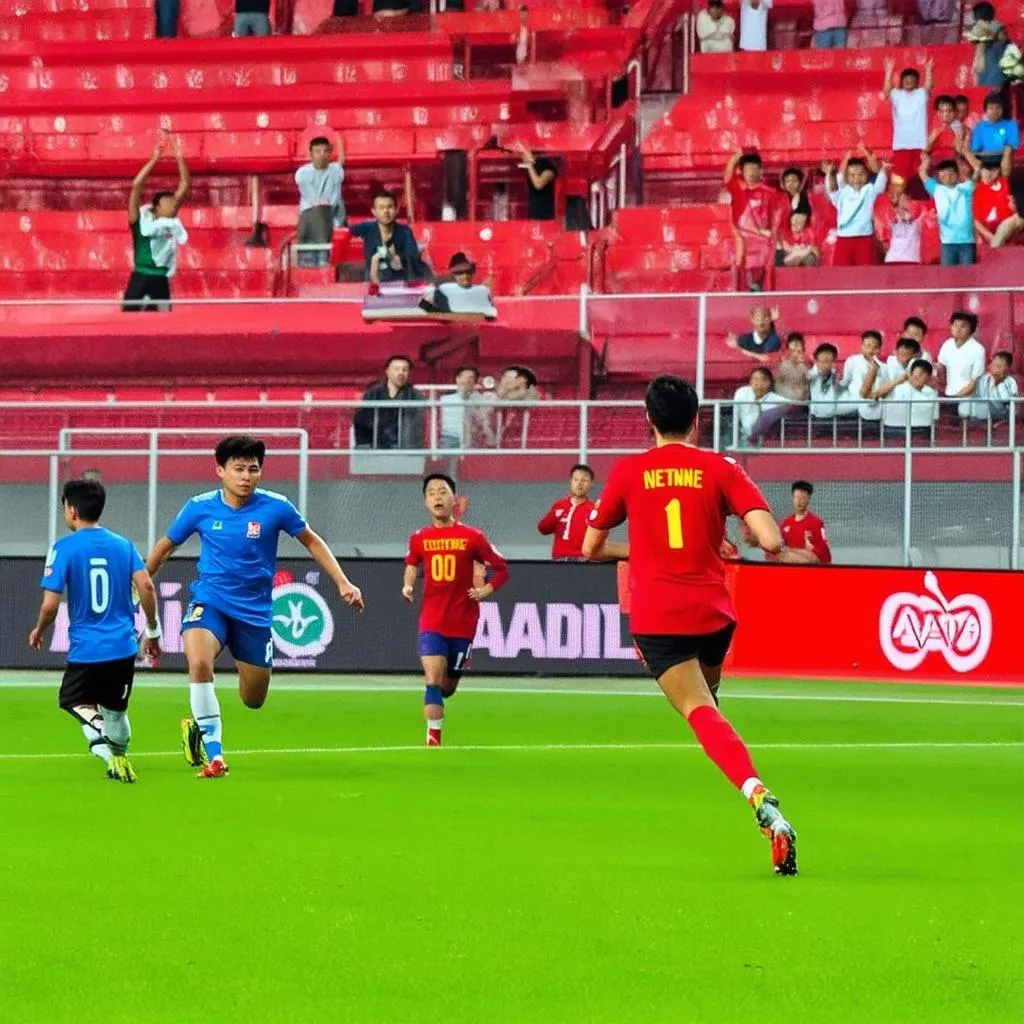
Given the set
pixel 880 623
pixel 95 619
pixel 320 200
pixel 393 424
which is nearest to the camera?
pixel 95 619

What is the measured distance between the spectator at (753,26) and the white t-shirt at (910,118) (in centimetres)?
387

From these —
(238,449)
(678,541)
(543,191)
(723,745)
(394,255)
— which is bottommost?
(723,745)

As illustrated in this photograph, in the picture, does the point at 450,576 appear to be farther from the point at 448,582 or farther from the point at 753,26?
the point at 753,26

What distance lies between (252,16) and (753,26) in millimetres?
8000

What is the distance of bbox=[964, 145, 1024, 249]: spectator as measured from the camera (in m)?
25.4

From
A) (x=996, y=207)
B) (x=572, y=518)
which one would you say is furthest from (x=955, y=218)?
(x=572, y=518)

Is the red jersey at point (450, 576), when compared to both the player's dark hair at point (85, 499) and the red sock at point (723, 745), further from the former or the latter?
the red sock at point (723, 745)

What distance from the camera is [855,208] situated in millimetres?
25703

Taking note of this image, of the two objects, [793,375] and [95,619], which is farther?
[793,375]

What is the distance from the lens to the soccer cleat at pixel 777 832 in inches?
308

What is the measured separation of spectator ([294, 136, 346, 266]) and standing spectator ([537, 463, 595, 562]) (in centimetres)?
Result: 765

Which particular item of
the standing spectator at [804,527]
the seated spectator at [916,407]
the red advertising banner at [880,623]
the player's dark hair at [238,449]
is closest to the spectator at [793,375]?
the seated spectator at [916,407]

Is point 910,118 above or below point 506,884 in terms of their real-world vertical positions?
above

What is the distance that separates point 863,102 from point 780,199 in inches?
163
